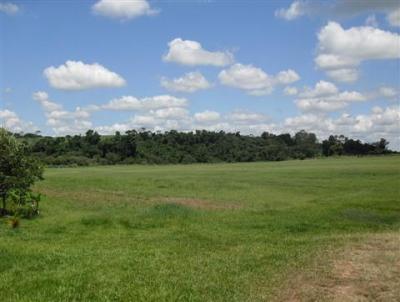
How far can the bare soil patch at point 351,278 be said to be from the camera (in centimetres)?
921

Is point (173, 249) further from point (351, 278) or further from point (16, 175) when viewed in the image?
point (16, 175)

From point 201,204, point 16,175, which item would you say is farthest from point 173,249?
point 201,204

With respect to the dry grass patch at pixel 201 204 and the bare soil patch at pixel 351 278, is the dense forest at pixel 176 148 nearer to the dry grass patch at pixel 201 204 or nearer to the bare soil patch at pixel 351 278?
the dry grass patch at pixel 201 204

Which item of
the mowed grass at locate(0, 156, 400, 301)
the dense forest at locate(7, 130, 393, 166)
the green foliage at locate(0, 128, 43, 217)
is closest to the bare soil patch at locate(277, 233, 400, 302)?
the mowed grass at locate(0, 156, 400, 301)

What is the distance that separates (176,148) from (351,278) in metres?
132

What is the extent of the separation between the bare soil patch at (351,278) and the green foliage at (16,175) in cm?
1644

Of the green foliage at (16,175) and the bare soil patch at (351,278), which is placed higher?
the green foliage at (16,175)

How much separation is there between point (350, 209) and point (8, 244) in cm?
1680

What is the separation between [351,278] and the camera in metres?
10.3

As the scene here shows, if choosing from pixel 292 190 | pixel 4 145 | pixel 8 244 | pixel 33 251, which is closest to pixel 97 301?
pixel 33 251

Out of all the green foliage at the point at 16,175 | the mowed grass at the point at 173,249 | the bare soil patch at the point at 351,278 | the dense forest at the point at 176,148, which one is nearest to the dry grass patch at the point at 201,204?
the mowed grass at the point at 173,249

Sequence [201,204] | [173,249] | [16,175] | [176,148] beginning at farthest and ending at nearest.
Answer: [176,148] → [201,204] → [16,175] → [173,249]

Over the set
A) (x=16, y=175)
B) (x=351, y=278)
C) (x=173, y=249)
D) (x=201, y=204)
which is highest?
(x=16, y=175)

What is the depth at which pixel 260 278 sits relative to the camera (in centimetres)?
1073
